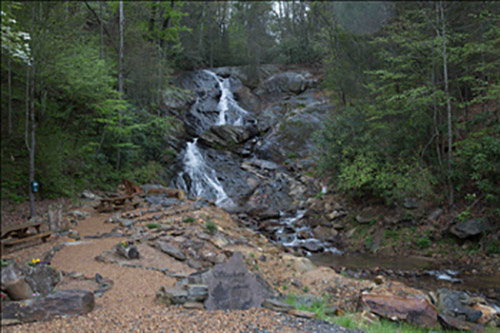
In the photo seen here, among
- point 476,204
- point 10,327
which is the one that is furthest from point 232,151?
point 10,327

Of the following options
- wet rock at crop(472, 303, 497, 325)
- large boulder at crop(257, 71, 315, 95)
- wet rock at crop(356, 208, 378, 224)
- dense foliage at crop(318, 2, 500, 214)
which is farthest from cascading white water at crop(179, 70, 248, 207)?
wet rock at crop(472, 303, 497, 325)

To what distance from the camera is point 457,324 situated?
5.64 metres

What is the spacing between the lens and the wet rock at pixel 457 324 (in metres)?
5.59

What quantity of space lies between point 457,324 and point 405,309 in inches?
32.1

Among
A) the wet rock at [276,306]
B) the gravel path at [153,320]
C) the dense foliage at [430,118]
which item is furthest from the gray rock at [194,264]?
the dense foliage at [430,118]

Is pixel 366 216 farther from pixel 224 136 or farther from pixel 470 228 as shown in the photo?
pixel 224 136

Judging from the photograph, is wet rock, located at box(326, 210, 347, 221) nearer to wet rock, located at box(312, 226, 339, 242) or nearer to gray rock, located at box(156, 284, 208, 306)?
wet rock, located at box(312, 226, 339, 242)

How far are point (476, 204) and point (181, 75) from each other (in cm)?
2328

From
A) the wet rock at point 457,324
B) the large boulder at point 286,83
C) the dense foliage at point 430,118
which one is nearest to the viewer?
the wet rock at point 457,324

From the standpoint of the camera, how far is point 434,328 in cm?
564

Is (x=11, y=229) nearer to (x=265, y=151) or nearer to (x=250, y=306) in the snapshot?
(x=250, y=306)

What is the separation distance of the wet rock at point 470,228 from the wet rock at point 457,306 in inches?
149

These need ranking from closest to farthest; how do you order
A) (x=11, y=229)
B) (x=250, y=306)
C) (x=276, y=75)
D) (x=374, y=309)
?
(x=250, y=306), (x=374, y=309), (x=11, y=229), (x=276, y=75)

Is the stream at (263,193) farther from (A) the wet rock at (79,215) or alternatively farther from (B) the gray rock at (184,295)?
(A) the wet rock at (79,215)
